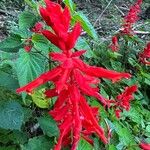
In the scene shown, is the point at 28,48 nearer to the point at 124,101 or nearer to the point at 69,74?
the point at 69,74

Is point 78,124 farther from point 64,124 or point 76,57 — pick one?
point 76,57

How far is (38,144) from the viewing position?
6.33ft

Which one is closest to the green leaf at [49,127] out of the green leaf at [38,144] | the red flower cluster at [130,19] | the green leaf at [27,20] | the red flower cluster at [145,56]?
the green leaf at [38,144]

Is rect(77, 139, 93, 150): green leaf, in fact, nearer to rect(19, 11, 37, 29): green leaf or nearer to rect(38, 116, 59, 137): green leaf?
rect(38, 116, 59, 137): green leaf

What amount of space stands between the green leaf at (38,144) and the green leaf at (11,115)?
0.43ft

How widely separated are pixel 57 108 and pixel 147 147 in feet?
2.00

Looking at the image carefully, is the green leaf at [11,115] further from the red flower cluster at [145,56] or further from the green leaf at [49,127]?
the red flower cluster at [145,56]

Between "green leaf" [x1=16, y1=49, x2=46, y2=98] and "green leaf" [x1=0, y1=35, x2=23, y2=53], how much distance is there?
0.26 feet

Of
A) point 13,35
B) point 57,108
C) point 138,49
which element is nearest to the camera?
point 57,108

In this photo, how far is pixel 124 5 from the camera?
24.3 feet

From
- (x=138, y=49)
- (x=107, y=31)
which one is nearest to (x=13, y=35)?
(x=138, y=49)

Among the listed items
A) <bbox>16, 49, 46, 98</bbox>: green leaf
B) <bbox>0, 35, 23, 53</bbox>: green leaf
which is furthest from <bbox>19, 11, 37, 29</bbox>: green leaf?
<bbox>16, 49, 46, 98</bbox>: green leaf

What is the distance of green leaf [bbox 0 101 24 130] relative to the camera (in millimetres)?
1851

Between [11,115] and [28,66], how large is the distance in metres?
0.28
